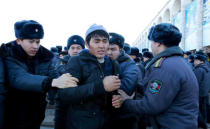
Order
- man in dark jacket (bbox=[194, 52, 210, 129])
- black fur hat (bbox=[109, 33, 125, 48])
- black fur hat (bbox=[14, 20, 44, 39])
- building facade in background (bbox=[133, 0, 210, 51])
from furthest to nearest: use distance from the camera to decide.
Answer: building facade in background (bbox=[133, 0, 210, 51]) → man in dark jacket (bbox=[194, 52, 210, 129]) → black fur hat (bbox=[109, 33, 125, 48]) → black fur hat (bbox=[14, 20, 44, 39])

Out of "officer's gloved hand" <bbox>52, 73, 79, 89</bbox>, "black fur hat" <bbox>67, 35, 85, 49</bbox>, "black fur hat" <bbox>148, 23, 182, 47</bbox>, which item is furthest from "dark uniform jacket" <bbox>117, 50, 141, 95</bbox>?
"black fur hat" <bbox>67, 35, 85, 49</bbox>

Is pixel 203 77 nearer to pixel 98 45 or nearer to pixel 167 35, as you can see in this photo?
pixel 167 35

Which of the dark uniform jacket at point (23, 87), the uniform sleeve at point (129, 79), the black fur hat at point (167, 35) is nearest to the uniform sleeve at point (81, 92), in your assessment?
the dark uniform jacket at point (23, 87)

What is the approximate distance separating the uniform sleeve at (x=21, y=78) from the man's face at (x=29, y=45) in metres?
0.21

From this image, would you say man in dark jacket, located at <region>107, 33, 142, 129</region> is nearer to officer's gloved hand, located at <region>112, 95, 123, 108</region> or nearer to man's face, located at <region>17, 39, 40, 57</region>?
officer's gloved hand, located at <region>112, 95, 123, 108</region>

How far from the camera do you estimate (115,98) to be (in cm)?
178

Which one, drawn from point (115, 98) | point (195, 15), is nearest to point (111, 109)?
point (115, 98)

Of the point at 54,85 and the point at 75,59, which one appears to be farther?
the point at 75,59

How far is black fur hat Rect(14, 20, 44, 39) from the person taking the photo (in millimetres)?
1829

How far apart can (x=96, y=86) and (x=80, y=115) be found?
0.41 m

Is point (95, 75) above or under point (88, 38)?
under

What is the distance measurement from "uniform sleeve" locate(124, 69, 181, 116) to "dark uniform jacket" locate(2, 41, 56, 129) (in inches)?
44.3

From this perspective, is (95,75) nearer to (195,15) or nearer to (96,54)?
(96,54)

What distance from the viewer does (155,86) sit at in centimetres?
163
